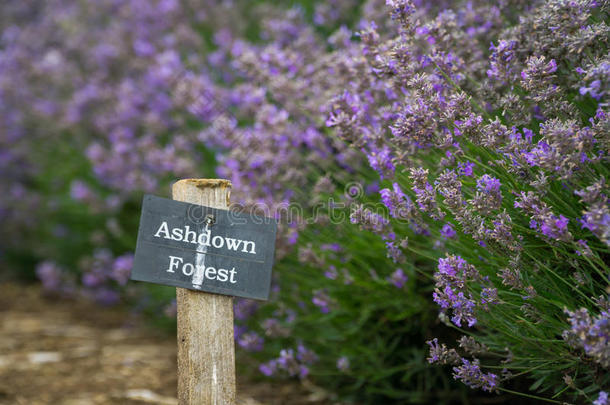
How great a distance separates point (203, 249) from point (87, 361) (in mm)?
1772

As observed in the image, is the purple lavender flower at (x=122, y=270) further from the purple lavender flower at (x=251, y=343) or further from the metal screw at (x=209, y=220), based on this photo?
the metal screw at (x=209, y=220)

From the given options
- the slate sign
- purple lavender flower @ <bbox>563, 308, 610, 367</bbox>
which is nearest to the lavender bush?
purple lavender flower @ <bbox>563, 308, 610, 367</bbox>

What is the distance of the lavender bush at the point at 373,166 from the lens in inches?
57.2

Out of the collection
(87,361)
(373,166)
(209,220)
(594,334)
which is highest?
(373,166)

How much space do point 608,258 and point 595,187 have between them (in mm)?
513

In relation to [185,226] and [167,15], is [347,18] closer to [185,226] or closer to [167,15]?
[167,15]

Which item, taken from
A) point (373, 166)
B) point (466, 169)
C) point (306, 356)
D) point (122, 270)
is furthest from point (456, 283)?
point (122, 270)

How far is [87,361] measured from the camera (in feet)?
9.71

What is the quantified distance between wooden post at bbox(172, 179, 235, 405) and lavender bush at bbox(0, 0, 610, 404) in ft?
1.50

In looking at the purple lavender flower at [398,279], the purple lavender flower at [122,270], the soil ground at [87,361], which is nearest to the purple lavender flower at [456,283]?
the purple lavender flower at [398,279]

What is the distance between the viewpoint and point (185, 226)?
1.59 metres

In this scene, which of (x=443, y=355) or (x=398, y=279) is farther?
(x=398, y=279)

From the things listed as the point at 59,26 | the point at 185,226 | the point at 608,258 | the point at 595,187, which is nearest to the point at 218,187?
the point at 185,226

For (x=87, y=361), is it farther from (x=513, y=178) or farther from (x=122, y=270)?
(x=513, y=178)
